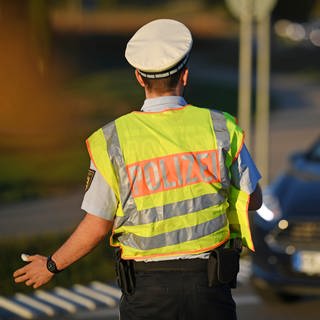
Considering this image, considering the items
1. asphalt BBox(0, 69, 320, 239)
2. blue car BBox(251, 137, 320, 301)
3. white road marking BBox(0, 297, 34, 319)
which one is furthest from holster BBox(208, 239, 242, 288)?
asphalt BBox(0, 69, 320, 239)

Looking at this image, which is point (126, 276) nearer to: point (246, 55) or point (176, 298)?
point (176, 298)

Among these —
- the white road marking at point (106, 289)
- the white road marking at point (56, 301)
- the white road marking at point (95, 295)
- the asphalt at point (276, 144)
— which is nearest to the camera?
the white road marking at point (56, 301)

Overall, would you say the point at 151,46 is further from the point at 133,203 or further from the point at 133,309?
the point at 133,309

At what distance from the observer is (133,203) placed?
3912 millimetres

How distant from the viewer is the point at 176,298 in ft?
12.7

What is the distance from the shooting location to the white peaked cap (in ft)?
12.7

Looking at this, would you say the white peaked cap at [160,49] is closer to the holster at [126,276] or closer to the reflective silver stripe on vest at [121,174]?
the reflective silver stripe on vest at [121,174]

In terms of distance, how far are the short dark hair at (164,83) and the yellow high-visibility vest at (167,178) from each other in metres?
0.08

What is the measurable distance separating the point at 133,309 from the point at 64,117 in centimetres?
2043

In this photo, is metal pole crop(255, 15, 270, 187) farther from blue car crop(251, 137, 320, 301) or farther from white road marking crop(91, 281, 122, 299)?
blue car crop(251, 137, 320, 301)

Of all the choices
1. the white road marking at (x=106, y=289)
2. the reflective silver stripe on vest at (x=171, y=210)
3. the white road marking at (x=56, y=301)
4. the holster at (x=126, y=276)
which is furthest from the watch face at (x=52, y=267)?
the white road marking at (x=106, y=289)

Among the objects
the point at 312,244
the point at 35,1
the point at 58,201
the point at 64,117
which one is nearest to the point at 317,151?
the point at 312,244

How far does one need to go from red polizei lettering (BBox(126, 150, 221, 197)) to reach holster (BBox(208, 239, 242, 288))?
0.79 feet

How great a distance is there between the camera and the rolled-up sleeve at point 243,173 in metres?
3.97
